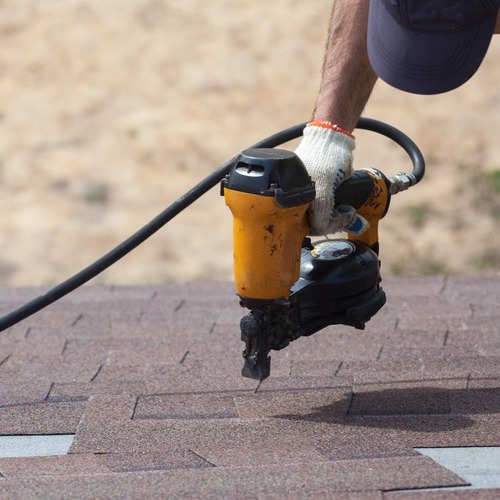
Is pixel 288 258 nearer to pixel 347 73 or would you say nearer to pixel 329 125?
pixel 329 125

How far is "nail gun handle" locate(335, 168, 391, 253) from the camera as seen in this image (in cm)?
238

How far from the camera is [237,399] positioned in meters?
2.40

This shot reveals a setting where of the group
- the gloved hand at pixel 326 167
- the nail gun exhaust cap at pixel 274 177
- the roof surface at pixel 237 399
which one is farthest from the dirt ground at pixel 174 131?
the nail gun exhaust cap at pixel 274 177

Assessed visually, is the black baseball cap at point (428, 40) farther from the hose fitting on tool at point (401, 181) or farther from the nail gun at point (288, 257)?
the hose fitting on tool at point (401, 181)

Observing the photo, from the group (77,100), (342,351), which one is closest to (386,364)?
(342,351)

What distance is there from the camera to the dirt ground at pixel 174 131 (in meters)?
5.86

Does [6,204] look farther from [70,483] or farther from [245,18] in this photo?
[70,483]

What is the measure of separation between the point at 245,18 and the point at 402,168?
2.17m

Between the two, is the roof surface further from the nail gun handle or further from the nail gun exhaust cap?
the nail gun exhaust cap

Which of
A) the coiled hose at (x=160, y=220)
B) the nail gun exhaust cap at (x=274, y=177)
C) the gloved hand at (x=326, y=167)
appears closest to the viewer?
the nail gun exhaust cap at (x=274, y=177)

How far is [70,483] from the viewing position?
1841 millimetres

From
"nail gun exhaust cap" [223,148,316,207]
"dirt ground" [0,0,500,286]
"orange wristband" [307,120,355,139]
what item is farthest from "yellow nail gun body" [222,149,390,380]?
"dirt ground" [0,0,500,286]

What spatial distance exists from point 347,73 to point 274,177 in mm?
385

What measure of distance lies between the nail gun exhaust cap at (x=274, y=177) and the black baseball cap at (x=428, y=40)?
0.27 metres
